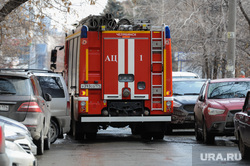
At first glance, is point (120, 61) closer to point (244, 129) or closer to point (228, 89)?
point (228, 89)

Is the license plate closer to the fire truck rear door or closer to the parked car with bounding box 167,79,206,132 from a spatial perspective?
the fire truck rear door

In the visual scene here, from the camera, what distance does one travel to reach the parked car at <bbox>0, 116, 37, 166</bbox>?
6.37 meters

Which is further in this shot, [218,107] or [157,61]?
[157,61]

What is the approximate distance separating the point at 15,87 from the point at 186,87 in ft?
30.2

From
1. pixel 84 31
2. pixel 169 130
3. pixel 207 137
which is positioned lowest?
pixel 169 130

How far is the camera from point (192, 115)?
18.6 m

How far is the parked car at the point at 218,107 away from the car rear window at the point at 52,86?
372 cm

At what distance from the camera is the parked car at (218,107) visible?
14.9m

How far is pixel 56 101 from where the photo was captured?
1542cm

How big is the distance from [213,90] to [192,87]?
12.4ft

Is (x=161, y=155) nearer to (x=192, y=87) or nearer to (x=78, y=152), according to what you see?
(x=78, y=152)

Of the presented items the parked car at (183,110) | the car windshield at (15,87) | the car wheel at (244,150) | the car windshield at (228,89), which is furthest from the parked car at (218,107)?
the car windshield at (15,87)

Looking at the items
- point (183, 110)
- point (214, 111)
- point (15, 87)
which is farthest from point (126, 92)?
point (15, 87)

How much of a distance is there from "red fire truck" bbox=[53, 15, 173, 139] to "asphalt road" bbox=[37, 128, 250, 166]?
30.2 inches
